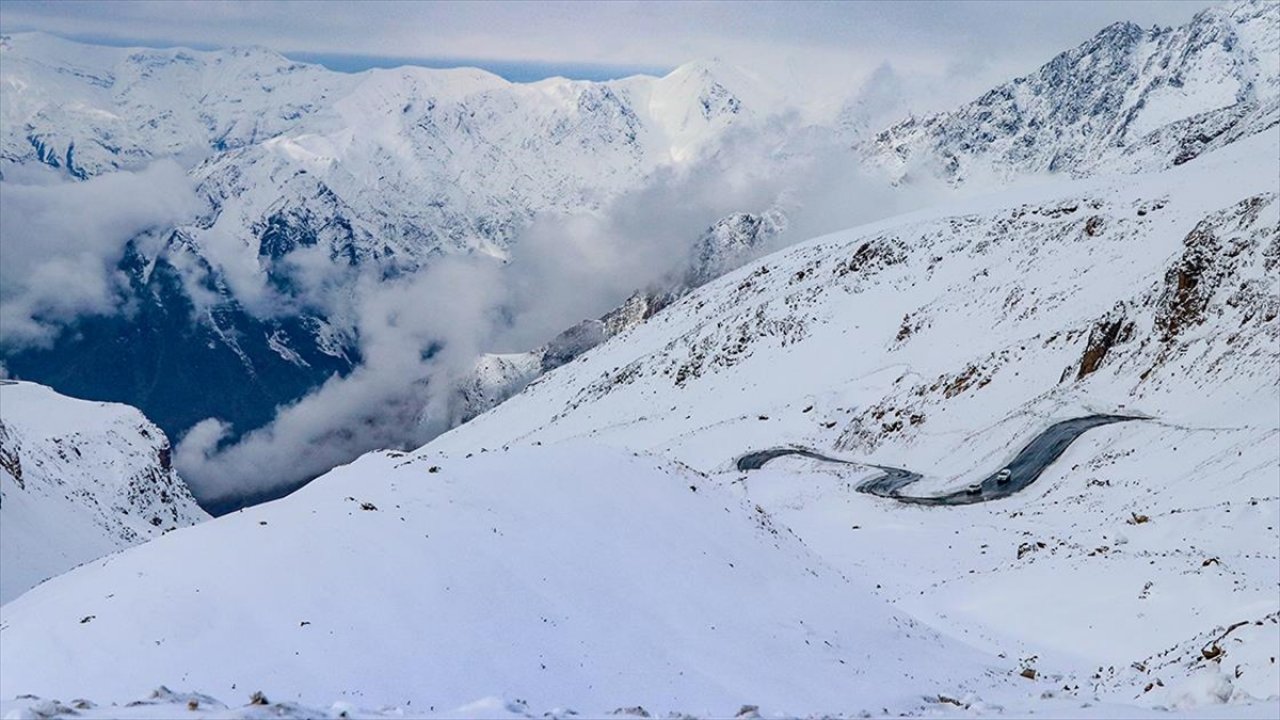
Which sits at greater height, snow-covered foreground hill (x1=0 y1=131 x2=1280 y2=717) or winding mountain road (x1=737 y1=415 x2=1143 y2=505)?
snow-covered foreground hill (x1=0 y1=131 x2=1280 y2=717)

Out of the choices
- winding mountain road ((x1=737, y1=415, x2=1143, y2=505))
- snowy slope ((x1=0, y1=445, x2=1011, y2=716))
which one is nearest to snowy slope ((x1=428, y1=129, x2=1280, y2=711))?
winding mountain road ((x1=737, y1=415, x2=1143, y2=505))

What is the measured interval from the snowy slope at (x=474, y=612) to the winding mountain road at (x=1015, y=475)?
3120 centimetres

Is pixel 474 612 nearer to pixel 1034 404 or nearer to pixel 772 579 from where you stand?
pixel 772 579

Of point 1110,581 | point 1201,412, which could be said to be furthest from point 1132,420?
point 1110,581

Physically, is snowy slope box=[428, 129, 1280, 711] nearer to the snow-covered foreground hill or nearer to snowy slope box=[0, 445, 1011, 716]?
the snow-covered foreground hill

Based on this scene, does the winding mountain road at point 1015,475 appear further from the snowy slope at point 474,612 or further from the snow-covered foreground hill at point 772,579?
the snowy slope at point 474,612

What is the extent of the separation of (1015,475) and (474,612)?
44.5m

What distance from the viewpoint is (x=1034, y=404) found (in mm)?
66375

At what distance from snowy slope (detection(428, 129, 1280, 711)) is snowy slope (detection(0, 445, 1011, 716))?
4.88 metres

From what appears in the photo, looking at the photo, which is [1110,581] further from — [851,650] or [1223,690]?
[1223,690]

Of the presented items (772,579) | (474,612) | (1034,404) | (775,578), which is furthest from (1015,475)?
(474,612)

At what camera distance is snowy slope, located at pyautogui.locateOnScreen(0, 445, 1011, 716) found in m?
16.8

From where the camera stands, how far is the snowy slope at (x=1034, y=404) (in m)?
29.0

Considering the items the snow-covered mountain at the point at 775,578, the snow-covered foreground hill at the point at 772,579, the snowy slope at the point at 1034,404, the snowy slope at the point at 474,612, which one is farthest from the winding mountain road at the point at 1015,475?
the snowy slope at the point at 474,612
